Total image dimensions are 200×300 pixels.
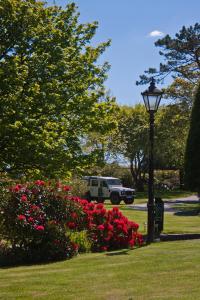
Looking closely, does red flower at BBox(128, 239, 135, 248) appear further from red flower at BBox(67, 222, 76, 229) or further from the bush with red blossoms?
the bush with red blossoms

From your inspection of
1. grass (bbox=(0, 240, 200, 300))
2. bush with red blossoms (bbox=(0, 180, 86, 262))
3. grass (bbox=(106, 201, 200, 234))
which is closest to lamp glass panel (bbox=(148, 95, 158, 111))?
bush with red blossoms (bbox=(0, 180, 86, 262))

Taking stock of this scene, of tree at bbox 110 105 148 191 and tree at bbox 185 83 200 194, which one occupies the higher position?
tree at bbox 110 105 148 191

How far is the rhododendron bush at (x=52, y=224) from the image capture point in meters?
10.4

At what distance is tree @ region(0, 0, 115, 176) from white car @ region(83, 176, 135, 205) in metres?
15.5

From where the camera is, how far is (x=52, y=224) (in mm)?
10633

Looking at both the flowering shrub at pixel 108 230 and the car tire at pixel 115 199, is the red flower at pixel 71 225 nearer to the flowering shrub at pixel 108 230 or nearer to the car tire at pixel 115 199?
the flowering shrub at pixel 108 230

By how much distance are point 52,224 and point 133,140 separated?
A: 1677 inches

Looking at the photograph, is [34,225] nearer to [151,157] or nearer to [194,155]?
[151,157]

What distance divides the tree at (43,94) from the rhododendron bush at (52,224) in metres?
4.72

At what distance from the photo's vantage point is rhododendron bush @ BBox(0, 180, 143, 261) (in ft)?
34.1

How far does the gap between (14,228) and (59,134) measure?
849cm

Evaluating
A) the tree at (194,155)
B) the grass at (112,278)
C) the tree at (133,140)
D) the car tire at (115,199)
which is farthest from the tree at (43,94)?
the tree at (133,140)

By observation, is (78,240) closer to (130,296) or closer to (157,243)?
(157,243)

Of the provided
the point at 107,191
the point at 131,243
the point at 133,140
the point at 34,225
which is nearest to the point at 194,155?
the point at 131,243
